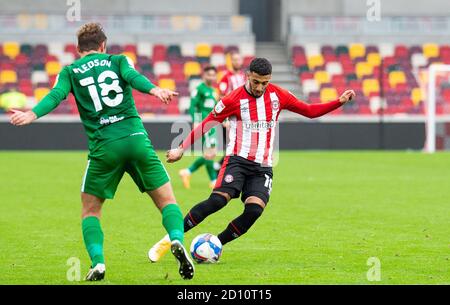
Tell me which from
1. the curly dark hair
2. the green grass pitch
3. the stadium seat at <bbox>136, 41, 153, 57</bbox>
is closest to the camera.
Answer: the green grass pitch

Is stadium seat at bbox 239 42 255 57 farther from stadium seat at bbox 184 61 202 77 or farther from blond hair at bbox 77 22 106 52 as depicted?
blond hair at bbox 77 22 106 52

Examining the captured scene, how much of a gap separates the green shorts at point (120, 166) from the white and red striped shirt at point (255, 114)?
1.40 m

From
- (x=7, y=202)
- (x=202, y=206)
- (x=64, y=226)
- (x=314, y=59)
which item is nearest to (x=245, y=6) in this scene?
(x=314, y=59)

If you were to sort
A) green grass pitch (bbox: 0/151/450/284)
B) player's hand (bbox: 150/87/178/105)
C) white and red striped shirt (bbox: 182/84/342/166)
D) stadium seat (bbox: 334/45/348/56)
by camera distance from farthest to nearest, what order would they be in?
stadium seat (bbox: 334/45/348/56), white and red striped shirt (bbox: 182/84/342/166), green grass pitch (bbox: 0/151/450/284), player's hand (bbox: 150/87/178/105)

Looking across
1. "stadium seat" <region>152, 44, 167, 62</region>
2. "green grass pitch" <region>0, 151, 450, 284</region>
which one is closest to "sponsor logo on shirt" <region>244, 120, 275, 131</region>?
"green grass pitch" <region>0, 151, 450, 284</region>

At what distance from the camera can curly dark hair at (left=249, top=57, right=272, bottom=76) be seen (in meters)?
8.83

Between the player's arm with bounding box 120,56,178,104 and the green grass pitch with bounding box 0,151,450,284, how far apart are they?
1.42 m

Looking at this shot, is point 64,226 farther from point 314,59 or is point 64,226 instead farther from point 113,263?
point 314,59

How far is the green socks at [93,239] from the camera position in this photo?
7.91m

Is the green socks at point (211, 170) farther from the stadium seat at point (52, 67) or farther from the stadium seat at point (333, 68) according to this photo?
the stadium seat at point (333, 68)

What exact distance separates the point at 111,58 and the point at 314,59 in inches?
1111

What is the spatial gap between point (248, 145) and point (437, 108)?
2403cm

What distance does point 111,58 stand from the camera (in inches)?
309

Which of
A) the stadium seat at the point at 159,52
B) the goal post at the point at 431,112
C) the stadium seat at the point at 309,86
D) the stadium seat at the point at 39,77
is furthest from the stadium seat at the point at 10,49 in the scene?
the goal post at the point at 431,112
